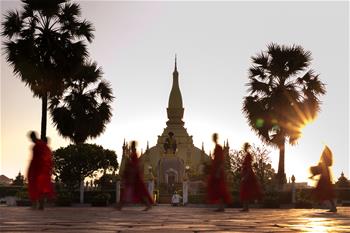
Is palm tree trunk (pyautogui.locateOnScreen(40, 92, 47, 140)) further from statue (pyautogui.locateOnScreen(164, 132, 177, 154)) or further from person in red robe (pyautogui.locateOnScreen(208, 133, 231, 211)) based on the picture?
statue (pyautogui.locateOnScreen(164, 132, 177, 154))

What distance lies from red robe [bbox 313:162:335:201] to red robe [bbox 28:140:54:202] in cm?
672

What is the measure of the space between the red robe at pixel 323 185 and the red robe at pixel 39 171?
6.72 meters

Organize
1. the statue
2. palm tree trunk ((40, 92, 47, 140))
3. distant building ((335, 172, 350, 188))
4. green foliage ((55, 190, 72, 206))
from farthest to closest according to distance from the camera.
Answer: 1. the statue
2. distant building ((335, 172, 350, 188))
3. green foliage ((55, 190, 72, 206))
4. palm tree trunk ((40, 92, 47, 140))

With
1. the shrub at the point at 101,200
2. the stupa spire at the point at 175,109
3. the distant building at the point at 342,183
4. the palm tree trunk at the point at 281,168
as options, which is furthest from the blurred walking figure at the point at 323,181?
the stupa spire at the point at 175,109

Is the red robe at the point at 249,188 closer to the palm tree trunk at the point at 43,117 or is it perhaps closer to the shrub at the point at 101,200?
the palm tree trunk at the point at 43,117

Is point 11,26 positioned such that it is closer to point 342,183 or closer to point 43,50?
point 43,50

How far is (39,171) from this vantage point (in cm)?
1451

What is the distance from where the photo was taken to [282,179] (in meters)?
30.3

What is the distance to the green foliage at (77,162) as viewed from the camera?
40.8m

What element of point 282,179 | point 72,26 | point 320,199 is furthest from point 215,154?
point 282,179

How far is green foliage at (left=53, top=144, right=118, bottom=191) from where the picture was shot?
4081 cm

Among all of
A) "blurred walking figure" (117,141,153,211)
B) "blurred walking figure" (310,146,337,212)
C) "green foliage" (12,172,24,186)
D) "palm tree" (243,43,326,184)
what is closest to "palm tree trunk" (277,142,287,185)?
"palm tree" (243,43,326,184)

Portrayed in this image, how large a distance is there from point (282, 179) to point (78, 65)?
1159 cm

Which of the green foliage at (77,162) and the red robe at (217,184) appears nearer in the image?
the red robe at (217,184)
